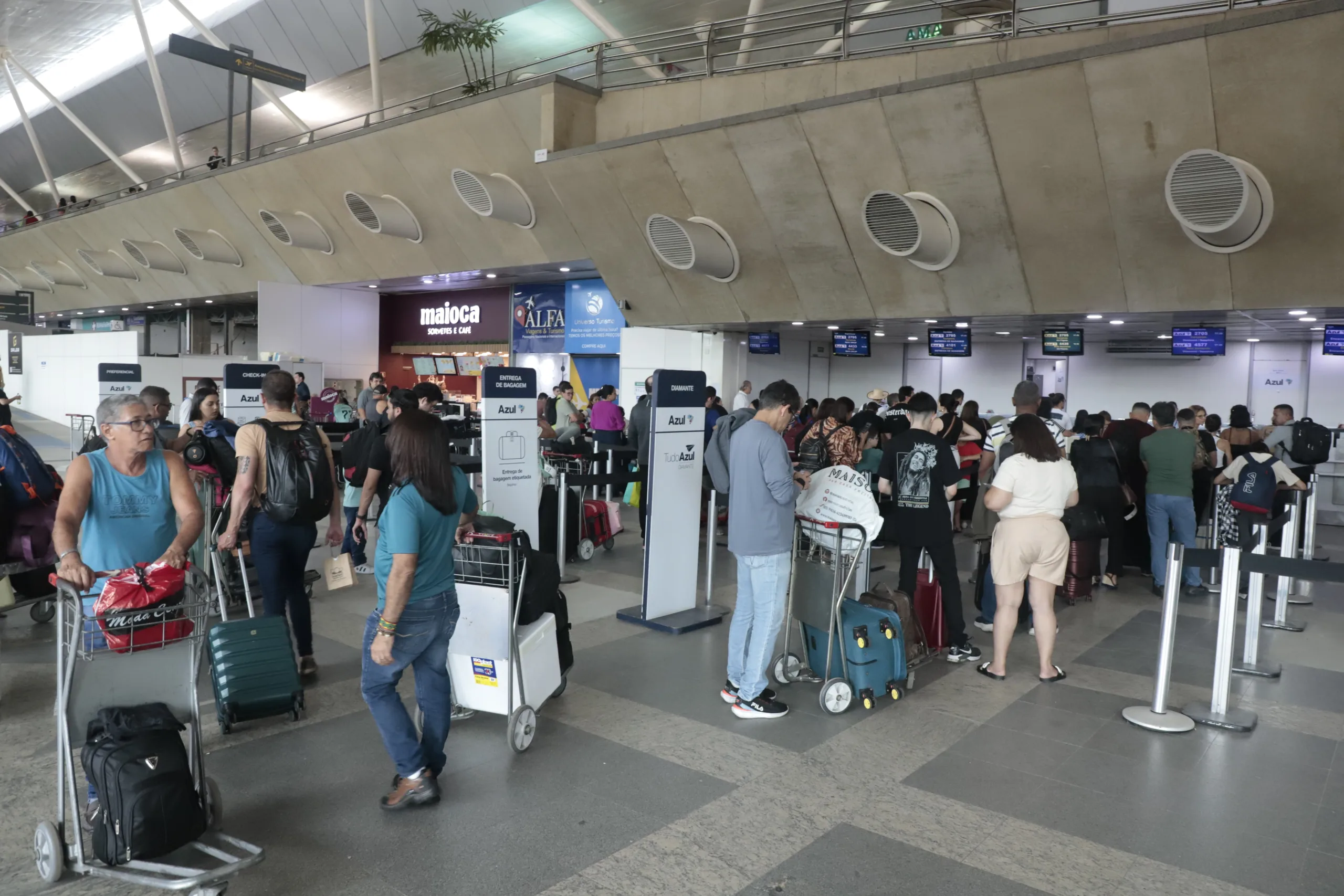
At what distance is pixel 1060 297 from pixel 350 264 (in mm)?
15886

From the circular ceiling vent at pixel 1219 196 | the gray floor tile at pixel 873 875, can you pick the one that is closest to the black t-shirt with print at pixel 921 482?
the gray floor tile at pixel 873 875

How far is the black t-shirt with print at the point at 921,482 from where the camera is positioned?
19.3ft

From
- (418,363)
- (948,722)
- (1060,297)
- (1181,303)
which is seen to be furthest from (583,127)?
(948,722)

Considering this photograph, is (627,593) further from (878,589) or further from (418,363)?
(418,363)

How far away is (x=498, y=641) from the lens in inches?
177

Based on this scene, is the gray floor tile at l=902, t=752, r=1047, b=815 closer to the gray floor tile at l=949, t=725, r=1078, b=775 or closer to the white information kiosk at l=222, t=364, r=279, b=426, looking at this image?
the gray floor tile at l=949, t=725, r=1078, b=775

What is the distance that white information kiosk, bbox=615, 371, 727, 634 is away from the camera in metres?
6.59

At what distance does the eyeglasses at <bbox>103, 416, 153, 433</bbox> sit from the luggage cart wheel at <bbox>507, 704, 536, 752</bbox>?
2062mm

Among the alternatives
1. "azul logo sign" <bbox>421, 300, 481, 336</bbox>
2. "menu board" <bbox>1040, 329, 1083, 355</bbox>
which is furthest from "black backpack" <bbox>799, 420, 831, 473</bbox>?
"azul logo sign" <bbox>421, 300, 481, 336</bbox>

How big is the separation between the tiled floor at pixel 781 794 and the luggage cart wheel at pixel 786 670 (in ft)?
0.53

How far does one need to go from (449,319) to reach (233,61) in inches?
294

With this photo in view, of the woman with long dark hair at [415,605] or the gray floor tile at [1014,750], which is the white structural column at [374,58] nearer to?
the woman with long dark hair at [415,605]

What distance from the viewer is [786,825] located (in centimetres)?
370

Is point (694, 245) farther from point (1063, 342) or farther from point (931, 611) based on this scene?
point (931, 611)
